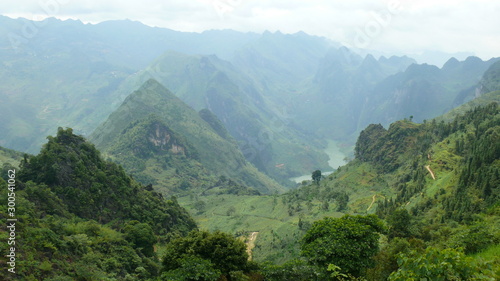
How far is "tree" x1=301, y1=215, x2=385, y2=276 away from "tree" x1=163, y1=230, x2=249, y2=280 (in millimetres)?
5270

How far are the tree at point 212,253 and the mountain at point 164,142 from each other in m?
108

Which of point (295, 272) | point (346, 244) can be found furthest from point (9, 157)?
point (346, 244)

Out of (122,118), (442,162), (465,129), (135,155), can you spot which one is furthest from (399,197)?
(122,118)

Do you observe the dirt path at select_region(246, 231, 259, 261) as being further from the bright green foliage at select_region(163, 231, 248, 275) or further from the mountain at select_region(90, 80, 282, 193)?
the mountain at select_region(90, 80, 282, 193)

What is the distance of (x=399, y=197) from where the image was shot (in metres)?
57.2

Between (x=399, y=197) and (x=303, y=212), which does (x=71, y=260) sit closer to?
(x=399, y=197)

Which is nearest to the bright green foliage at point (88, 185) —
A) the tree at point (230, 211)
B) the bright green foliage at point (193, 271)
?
the bright green foliage at point (193, 271)

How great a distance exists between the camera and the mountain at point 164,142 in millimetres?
146500

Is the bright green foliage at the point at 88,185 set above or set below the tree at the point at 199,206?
below

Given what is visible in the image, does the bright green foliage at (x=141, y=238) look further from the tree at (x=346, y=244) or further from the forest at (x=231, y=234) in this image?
the tree at (x=346, y=244)

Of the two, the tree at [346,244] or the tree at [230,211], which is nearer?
the tree at [346,244]

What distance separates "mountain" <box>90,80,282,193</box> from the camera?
146 m

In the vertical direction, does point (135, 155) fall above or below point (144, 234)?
above

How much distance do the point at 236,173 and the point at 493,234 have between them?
16943 centimetres
